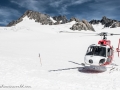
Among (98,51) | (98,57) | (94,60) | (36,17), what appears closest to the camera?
(94,60)

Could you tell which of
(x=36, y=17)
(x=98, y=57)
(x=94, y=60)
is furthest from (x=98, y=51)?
(x=36, y=17)

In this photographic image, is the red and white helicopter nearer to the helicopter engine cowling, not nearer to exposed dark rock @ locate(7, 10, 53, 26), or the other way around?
the helicopter engine cowling

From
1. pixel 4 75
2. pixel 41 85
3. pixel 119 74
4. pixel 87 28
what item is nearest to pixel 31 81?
pixel 41 85

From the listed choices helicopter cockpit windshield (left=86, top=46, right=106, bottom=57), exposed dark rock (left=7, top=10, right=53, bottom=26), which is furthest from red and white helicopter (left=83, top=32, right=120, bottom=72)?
exposed dark rock (left=7, top=10, right=53, bottom=26)

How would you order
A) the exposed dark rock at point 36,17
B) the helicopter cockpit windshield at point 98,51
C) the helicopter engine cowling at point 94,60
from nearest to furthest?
the helicopter engine cowling at point 94,60 → the helicopter cockpit windshield at point 98,51 → the exposed dark rock at point 36,17

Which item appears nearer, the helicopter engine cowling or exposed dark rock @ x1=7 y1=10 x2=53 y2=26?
the helicopter engine cowling

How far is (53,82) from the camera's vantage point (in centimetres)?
1098

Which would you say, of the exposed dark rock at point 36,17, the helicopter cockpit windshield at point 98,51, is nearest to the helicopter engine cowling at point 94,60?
the helicopter cockpit windshield at point 98,51

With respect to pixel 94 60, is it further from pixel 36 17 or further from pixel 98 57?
pixel 36 17

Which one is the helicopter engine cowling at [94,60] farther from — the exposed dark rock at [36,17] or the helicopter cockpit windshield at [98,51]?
the exposed dark rock at [36,17]

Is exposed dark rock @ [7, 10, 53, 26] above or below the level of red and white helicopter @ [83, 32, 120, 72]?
above

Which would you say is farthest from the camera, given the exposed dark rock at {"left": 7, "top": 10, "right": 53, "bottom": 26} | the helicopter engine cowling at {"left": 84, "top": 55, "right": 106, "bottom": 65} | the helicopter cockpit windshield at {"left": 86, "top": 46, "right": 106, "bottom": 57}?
the exposed dark rock at {"left": 7, "top": 10, "right": 53, "bottom": 26}

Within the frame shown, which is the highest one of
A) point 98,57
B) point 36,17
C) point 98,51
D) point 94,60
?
point 36,17

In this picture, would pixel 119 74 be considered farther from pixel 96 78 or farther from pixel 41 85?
pixel 41 85
